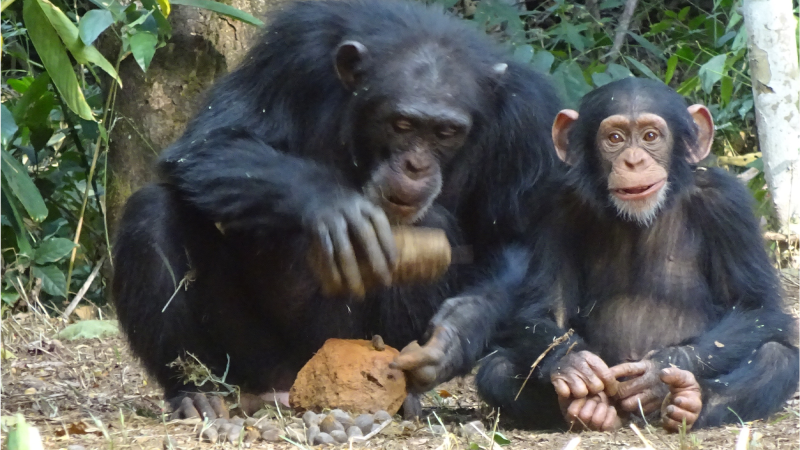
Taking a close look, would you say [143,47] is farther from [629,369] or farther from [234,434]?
[629,369]

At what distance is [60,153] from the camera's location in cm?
670

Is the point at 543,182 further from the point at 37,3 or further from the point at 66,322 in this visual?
the point at 66,322

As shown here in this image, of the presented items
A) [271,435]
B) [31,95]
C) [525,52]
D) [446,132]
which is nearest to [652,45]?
[525,52]

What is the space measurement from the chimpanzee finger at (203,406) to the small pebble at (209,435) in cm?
38

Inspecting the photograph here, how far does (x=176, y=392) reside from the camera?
3.80m

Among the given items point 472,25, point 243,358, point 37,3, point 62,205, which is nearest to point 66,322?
point 62,205

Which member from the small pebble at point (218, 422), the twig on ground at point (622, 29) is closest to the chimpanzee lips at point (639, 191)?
the small pebble at point (218, 422)

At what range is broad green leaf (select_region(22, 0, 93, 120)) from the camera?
11.8 feet

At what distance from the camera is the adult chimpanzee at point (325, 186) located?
12.0ft

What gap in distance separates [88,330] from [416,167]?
9.13ft

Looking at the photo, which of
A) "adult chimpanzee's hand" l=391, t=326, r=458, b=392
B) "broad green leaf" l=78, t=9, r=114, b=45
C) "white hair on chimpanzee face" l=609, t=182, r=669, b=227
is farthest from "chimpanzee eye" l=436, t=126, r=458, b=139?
"broad green leaf" l=78, t=9, r=114, b=45

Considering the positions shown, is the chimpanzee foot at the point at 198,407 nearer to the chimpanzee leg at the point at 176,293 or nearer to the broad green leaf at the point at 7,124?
the chimpanzee leg at the point at 176,293

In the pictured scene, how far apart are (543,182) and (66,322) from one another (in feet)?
10.4

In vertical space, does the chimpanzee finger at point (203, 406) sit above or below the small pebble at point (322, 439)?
below
